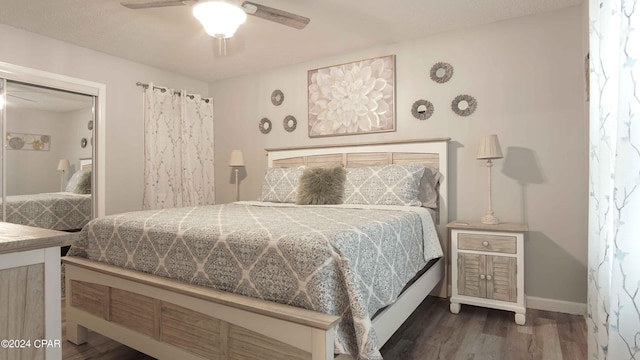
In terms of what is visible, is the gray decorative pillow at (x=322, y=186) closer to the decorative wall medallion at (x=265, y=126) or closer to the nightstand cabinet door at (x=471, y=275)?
the nightstand cabinet door at (x=471, y=275)

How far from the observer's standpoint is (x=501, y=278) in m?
2.58

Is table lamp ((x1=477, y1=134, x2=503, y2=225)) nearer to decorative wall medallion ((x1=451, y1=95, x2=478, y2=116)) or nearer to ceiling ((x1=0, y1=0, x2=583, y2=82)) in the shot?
decorative wall medallion ((x1=451, y1=95, x2=478, y2=116))

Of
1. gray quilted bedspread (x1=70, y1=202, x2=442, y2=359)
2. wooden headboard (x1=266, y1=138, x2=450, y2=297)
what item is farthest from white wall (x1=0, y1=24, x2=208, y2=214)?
gray quilted bedspread (x1=70, y1=202, x2=442, y2=359)

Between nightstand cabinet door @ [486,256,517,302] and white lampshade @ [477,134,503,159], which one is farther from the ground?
white lampshade @ [477,134,503,159]

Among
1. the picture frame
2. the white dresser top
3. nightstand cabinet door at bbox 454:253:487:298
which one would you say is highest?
the picture frame

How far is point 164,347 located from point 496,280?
7.39ft

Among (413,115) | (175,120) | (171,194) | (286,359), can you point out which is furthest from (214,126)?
(286,359)

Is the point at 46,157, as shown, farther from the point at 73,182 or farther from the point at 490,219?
the point at 490,219

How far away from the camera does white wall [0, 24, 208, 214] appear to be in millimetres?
3295

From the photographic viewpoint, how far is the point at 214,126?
4.84m

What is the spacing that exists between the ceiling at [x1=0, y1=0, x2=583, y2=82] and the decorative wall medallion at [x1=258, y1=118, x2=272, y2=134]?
2.35 feet

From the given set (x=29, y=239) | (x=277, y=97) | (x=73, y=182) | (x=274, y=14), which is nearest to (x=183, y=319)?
(x=29, y=239)

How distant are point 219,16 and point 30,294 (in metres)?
1.73

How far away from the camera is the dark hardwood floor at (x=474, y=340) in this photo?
206 centimetres
